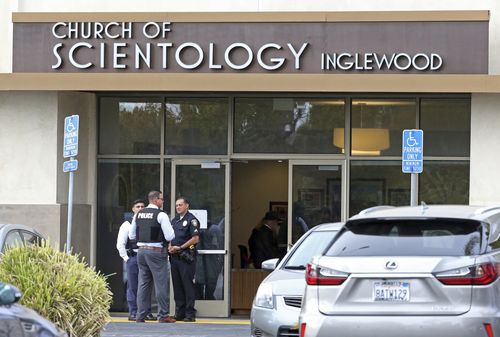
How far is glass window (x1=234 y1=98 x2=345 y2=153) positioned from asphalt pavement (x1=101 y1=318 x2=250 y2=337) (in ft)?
10.6

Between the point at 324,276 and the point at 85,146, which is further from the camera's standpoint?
the point at 85,146

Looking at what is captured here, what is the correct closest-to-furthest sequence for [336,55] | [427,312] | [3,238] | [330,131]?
[427,312] < [3,238] < [336,55] < [330,131]

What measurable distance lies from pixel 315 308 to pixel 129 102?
436 inches

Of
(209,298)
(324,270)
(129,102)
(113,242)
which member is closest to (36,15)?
(129,102)

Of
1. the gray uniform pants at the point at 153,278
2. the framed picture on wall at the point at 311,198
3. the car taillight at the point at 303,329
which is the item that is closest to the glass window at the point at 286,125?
the framed picture on wall at the point at 311,198

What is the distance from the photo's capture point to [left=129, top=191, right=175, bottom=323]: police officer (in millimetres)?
17469

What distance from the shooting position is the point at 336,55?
18.1 meters

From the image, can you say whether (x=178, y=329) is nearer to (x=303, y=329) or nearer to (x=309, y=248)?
(x=309, y=248)

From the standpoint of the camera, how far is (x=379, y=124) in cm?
1962

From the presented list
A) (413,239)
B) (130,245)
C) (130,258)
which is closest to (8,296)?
(413,239)

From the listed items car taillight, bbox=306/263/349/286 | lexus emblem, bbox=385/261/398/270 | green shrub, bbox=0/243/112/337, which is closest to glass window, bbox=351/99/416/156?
green shrub, bbox=0/243/112/337

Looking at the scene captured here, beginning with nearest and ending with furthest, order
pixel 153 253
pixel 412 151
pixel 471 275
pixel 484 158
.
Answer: pixel 471 275 < pixel 412 151 < pixel 153 253 < pixel 484 158

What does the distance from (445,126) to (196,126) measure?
4.31m

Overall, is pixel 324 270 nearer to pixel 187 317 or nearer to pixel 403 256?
pixel 403 256
